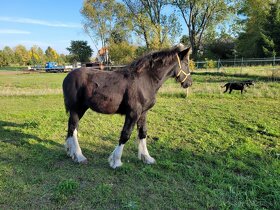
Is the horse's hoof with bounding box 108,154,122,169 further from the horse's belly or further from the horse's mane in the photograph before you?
the horse's mane

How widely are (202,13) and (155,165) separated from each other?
34354 millimetres

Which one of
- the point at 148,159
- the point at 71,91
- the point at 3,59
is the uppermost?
the point at 3,59

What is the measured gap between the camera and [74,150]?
4141mm

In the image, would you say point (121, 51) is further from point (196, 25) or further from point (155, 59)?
point (155, 59)

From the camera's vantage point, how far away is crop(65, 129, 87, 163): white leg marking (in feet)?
13.3

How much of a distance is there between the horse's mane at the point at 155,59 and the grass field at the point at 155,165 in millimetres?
1627

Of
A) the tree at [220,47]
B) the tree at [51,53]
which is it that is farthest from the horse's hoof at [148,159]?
the tree at [51,53]

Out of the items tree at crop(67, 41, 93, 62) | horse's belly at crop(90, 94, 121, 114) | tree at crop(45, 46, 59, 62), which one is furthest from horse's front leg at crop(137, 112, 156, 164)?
tree at crop(45, 46, 59, 62)

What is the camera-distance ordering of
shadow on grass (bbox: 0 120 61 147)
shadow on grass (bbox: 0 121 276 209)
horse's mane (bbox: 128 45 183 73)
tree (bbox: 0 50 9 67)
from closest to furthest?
shadow on grass (bbox: 0 121 276 209) < horse's mane (bbox: 128 45 183 73) < shadow on grass (bbox: 0 120 61 147) < tree (bbox: 0 50 9 67)

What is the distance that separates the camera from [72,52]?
191ft

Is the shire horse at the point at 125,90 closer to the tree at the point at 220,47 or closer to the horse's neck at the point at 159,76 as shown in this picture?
the horse's neck at the point at 159,76

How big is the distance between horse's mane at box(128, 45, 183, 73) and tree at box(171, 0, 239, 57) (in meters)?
31.1

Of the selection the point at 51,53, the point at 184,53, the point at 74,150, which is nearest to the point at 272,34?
the point at 184,53

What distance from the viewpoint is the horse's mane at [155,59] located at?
4.04m
